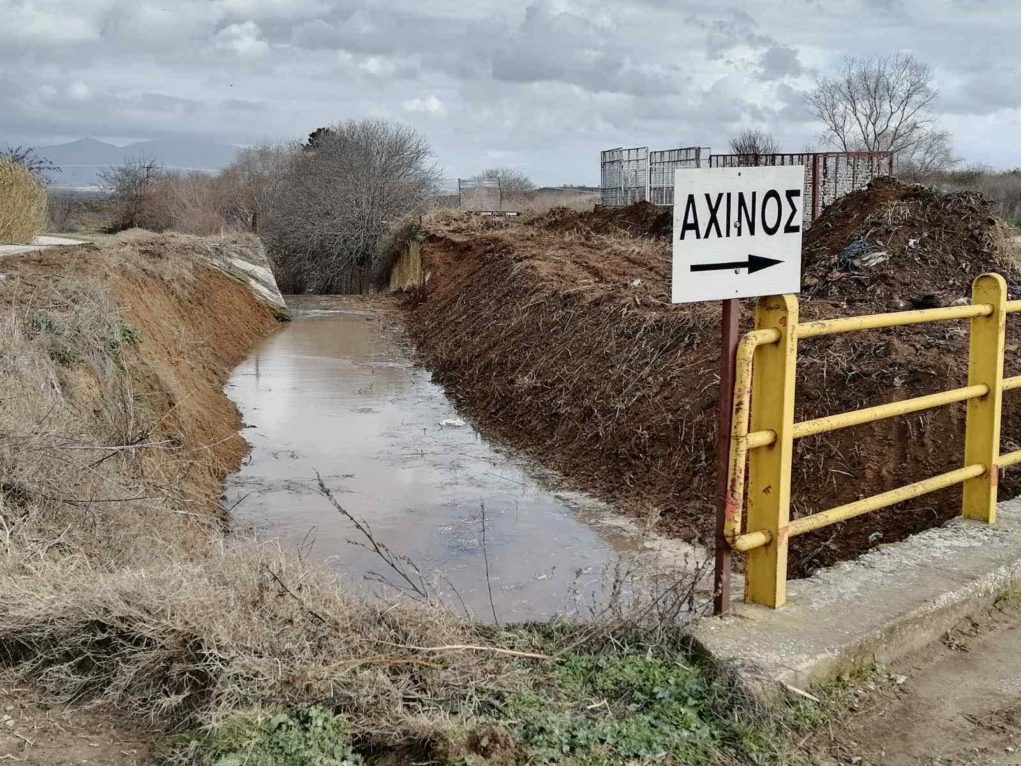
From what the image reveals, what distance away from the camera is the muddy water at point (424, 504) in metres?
8.11

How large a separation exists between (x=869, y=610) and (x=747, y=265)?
160 cm

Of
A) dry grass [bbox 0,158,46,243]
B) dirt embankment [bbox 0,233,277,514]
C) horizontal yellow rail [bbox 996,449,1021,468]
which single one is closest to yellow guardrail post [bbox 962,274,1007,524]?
horizontal yellow rail [bbox 996,449,1021,468]

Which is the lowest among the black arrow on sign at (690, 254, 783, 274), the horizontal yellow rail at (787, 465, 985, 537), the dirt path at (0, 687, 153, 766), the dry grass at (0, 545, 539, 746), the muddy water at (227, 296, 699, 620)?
the muddy water at (227, 296, 699, 620)

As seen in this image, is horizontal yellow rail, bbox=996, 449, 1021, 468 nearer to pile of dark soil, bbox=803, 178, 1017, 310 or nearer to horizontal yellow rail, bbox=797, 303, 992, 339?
horizontal yellow rail, bbox=797, 303, 992, 339

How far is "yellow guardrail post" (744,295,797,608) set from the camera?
4.18 meters

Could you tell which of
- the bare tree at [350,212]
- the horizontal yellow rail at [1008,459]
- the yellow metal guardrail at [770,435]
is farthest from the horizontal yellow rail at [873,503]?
the bare tree at [350,212]

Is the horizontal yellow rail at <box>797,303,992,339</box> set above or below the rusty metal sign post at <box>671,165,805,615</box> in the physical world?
below

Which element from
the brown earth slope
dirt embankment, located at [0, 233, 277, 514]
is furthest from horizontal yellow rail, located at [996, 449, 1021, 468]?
dirt embankment, located at [0, 233, 277, 514]

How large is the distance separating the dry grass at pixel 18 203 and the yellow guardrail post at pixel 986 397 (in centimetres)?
2168

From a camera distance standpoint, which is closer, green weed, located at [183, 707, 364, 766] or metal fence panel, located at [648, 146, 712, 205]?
green weed, located at [183, 707, 364, 766]

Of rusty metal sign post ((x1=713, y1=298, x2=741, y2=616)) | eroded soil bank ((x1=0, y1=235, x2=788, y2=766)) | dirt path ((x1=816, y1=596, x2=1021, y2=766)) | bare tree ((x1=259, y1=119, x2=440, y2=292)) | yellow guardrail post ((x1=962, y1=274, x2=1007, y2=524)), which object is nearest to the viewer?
eroded soil bank ((x1=0, y1=235, x2=788, y2=766))

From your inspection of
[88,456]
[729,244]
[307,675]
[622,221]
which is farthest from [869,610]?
[622,221]

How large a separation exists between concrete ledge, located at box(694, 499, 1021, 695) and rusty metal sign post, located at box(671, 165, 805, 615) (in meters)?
0.30

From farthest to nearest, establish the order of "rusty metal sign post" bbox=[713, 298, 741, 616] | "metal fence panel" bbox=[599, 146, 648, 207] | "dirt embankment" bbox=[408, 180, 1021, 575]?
"metal fence panel" bbox=[599, 146, 648, 207], "dirt embankment" bbox=[408, 180, 1021, 575], "rusty metal sign post" bbox=[713, 298, 741, 616]
